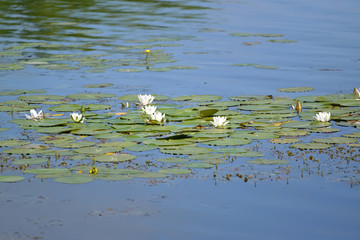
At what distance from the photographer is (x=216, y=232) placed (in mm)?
4090

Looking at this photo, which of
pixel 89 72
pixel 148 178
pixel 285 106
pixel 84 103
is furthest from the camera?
pixel 89 72

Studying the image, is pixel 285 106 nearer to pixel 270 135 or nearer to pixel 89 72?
pixel 270 135

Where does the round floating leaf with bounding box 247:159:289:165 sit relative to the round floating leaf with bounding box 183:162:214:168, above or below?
above

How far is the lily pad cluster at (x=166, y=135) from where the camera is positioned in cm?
533

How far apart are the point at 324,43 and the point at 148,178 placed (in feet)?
27.0

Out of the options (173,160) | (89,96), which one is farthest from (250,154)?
(89,96)

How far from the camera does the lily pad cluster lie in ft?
17.5

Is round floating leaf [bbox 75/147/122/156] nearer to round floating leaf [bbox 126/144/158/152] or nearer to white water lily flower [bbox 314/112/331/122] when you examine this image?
round floating leaf [bbox 126/144/158/152]

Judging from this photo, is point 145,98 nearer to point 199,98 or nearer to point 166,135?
point 199,98

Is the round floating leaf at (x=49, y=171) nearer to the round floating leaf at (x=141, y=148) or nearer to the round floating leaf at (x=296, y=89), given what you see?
the round floating leaf at (x=141, y=148)

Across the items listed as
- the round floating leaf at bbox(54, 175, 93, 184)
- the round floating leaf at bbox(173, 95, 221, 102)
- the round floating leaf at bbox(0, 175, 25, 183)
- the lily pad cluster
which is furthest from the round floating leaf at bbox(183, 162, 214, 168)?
the round floating leaf at bbox(173, 95, 221, 102)

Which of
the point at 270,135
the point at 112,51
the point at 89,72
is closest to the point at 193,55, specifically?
the point at 112,51

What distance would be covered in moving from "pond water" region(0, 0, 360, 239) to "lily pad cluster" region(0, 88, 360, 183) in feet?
0.10

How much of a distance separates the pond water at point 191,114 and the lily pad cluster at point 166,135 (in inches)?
1.2
